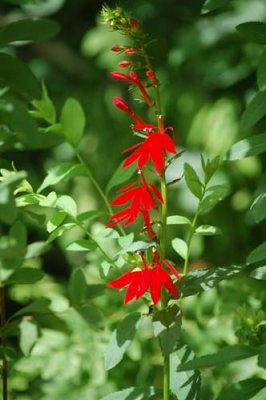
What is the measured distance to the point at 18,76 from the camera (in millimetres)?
903

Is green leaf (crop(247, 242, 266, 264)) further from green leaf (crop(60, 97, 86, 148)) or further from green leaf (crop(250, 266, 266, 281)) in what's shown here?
green leaf (crop(60, 97, 86, 148))

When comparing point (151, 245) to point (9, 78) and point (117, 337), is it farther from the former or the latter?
point (9, 78)

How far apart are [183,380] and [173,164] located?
132 cm

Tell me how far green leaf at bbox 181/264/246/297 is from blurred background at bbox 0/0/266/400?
0.31 metres

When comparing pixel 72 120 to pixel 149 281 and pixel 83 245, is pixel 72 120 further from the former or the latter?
pixel 149 281

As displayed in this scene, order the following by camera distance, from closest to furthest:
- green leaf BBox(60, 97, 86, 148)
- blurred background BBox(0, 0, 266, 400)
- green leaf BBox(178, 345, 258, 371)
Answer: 1. green leaf BBox(178, 345, 258, 371)
2. green leaf BBox(60, 97, 86, 148)
3. blurred background BBox(0, 0, 266, 400)

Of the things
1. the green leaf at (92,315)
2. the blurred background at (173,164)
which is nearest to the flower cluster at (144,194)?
the green leaf at (92,315)

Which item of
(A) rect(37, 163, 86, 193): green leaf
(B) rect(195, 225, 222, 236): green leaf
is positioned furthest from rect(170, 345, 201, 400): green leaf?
(A) rect(37, 163, 86, 193): green leaf

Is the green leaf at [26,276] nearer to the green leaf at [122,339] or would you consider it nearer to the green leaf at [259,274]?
the green leaf at [122,339]

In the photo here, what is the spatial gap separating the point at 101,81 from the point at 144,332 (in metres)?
1.21

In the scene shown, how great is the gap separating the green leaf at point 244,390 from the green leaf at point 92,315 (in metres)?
0.25

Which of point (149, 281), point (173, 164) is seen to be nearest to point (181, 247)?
point (149, 281)

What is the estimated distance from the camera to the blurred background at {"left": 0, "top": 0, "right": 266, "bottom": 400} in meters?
1.35

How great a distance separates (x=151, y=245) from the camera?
844 mm
